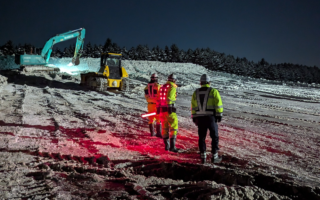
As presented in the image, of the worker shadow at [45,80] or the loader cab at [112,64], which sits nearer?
the loader cab at [112,64]

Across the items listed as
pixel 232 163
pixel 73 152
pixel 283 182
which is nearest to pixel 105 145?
pixel 73 152

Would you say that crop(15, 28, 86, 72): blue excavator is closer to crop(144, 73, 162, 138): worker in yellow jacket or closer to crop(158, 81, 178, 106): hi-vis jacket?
crop(144, 73, 162, 138): worker in yellow jacket

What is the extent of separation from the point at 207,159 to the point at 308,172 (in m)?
1.89

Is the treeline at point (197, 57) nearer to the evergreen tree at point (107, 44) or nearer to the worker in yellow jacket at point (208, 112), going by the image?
the evergreen tree at point (107, 44)

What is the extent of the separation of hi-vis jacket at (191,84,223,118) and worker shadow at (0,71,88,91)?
562 inches

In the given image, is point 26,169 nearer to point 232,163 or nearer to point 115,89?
point 232,163

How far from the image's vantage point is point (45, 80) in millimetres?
20734

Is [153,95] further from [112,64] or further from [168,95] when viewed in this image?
[112,64]

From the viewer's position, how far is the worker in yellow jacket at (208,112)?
17.7ft

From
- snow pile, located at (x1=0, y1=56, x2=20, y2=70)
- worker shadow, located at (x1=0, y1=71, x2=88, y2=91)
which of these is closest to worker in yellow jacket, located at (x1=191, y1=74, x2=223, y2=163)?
worker shadow, located at (x1=0, y1=71, x2=88, y2=91)

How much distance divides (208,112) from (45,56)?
2216 cm

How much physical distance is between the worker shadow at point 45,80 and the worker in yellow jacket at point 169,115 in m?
13.0

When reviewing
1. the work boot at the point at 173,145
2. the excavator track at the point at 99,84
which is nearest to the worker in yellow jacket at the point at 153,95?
the work boot at the point at 173,145

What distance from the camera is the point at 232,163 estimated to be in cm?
550
